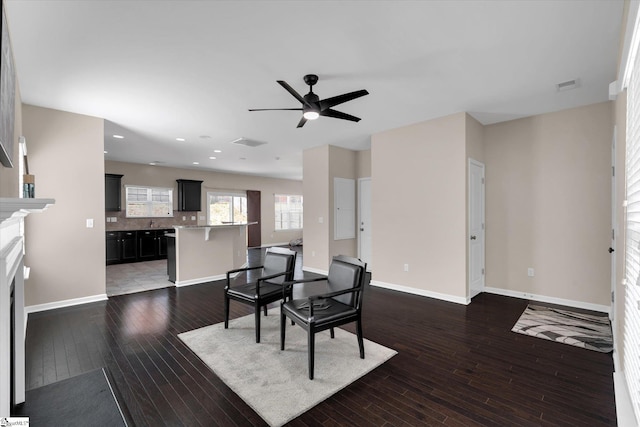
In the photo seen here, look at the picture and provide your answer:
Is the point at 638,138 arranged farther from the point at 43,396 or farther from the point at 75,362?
the point at 75,362

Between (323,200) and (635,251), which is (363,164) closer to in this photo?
(323,200)

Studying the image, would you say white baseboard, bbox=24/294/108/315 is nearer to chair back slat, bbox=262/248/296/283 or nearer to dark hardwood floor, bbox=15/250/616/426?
dark hardwood floor, bbox=15/250/616/426

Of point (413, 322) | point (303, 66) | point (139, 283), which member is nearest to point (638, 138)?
point (303, 66)

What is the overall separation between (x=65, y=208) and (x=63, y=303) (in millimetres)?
1321

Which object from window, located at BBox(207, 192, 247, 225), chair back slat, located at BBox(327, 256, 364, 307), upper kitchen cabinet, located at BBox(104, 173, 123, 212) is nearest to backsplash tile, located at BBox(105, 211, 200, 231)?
upper kitchen cabinet, located at BBox(104, 173, 123, 212)

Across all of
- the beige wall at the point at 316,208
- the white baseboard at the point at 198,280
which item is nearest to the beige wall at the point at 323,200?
the beige wall at the point at 316,208

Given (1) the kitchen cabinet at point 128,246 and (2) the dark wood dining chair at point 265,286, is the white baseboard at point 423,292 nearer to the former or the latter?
(2) the dark wood dining chair at point 265,286

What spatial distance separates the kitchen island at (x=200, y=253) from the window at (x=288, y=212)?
5.67 metres

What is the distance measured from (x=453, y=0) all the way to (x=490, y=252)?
3929mm

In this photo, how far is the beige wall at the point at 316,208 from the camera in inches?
242

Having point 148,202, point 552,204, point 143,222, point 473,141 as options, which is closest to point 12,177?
point 473,141

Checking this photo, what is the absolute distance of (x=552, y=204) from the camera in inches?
167

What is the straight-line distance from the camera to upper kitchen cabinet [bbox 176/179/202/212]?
29.4 feet

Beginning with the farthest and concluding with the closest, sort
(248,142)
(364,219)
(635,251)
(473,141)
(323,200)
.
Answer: (364,219), (323,200), (248,142), (473,141), (635,251)
